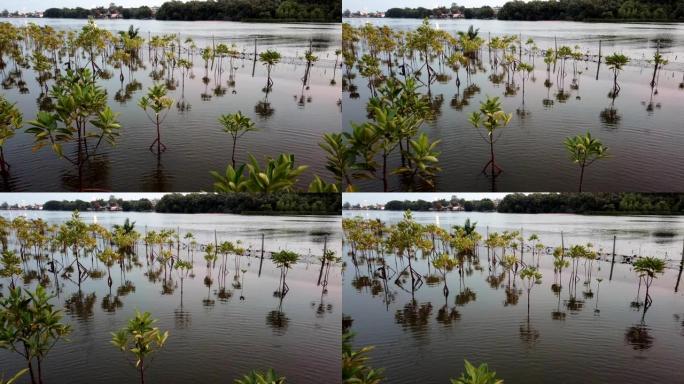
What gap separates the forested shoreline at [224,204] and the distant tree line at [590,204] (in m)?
1.05

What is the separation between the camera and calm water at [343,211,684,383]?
3.04 m

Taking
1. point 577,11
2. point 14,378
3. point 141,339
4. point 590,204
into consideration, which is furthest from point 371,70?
point 14,378

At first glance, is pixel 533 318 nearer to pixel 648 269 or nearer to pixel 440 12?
pixel 648 269

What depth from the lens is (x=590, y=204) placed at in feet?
9.99

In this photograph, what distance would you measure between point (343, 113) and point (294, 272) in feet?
3.44

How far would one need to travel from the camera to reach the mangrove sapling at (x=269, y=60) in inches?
132

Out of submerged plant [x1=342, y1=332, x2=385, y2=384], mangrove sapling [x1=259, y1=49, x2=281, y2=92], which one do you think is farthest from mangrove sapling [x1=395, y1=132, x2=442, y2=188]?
mangrove sapling [x1=259, y1=49, x2=281, y2=92]

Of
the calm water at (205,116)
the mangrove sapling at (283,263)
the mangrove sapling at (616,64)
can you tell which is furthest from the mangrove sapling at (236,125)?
the mangrove sapling at (616,64)

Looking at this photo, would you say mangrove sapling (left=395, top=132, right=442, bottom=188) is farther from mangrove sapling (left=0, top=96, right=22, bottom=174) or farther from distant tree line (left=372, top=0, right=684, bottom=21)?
mangrove sapling (left=0, top=96, right=22, bottom=174)

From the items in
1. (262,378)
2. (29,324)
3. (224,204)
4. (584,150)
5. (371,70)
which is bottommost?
(262,378)

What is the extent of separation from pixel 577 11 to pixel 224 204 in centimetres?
242

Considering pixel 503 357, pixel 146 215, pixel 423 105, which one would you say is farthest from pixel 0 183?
pixel 503 357

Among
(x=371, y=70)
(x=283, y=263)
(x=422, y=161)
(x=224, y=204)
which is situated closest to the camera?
(x=422, y=161)

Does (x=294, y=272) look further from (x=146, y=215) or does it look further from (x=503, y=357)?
(x=503, y=357)
